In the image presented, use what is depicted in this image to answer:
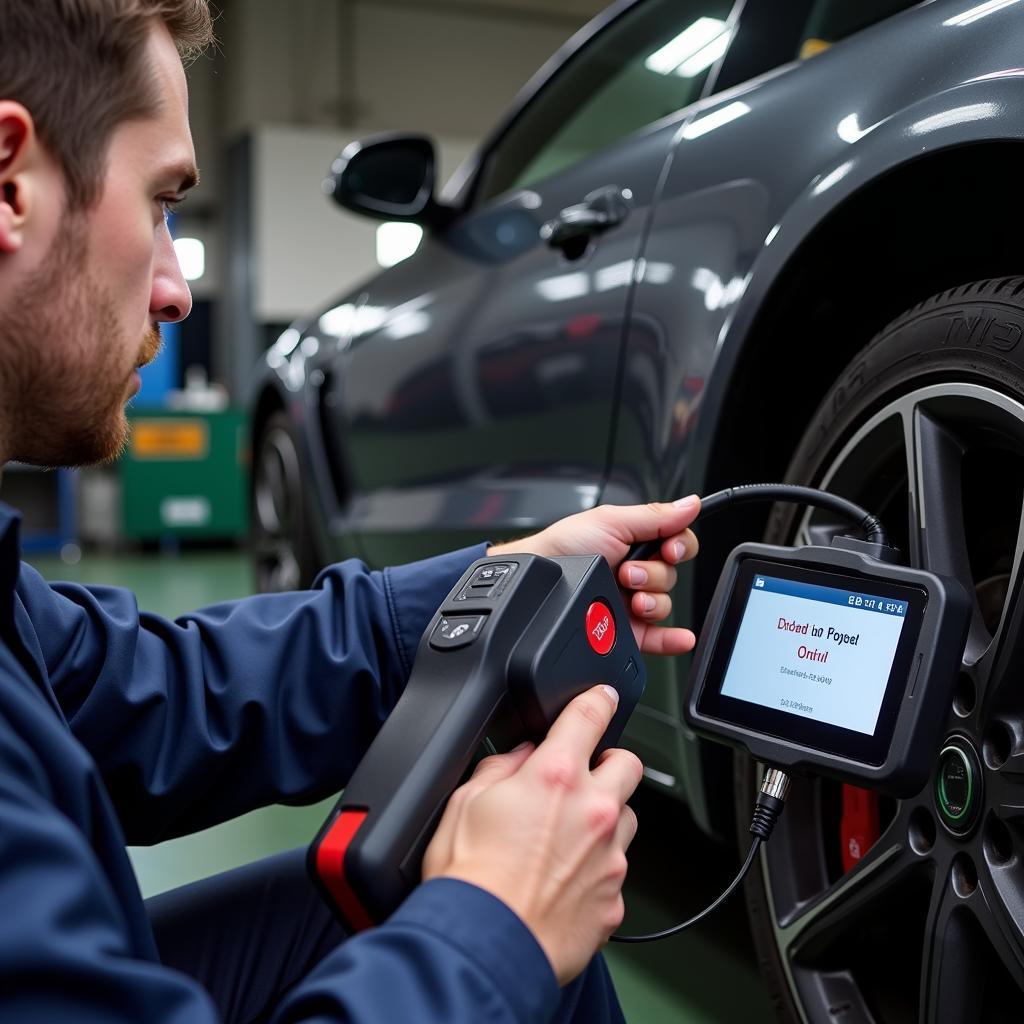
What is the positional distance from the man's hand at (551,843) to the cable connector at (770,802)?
0.70 ft

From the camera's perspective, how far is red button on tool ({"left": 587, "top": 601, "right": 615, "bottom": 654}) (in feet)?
2.46

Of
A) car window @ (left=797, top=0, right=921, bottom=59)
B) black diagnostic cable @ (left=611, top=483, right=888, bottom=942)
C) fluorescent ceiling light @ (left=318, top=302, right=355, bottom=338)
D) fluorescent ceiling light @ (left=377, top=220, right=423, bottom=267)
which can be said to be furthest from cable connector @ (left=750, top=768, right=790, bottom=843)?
fluorescent ceiling light @ (left=377, top=220, right=423, bottom=267)

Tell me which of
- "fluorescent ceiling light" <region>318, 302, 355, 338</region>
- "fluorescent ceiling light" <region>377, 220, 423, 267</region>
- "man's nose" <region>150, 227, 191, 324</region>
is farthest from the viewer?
"fluorescent ceiling light" <region>377, 220, 423, 267</region>

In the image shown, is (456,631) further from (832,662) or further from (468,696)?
(832,662)

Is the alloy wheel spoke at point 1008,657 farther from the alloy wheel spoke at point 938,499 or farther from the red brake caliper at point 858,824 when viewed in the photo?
the red brake caliper at point 858,824

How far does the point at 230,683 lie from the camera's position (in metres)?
0.91

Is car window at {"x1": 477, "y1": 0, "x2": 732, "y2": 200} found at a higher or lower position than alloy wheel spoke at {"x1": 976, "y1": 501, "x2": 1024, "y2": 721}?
higher

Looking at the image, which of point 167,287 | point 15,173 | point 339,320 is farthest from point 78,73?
point 339,320

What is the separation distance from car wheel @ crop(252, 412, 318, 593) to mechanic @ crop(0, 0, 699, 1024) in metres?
1.26

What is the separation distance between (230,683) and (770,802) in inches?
16.3

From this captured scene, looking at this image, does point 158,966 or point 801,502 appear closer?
point 158,966

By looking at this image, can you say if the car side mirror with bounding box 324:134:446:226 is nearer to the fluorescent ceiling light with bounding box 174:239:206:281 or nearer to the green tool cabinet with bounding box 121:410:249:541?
the green tool cabinet with bounding box 121:410:249:541

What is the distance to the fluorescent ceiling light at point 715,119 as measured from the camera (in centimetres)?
115

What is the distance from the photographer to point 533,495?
1408 millimetres
